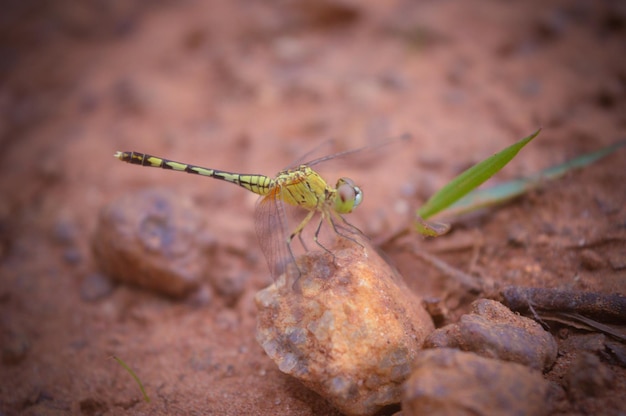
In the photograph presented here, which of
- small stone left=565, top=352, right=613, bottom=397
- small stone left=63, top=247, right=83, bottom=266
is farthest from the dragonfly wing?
small stone left=63, top=247, right=83, bottom=266

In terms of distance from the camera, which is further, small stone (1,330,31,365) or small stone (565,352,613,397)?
small stone (1,330,31,365)

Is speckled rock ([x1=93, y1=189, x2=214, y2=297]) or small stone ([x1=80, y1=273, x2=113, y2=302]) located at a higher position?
speckled rock ([x1=93, y1=189, x2=214, y2=297])

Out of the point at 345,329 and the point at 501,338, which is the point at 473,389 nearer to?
the point at 501,338

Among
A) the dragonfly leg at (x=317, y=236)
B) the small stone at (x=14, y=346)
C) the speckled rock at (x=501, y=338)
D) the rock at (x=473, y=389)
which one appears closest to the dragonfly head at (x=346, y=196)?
the dragonfly leg at (x=317, y=236)

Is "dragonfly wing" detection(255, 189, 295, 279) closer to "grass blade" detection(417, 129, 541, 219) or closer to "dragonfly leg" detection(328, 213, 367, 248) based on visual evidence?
"dragonfly leg" detection(328, 213, 367, 248)

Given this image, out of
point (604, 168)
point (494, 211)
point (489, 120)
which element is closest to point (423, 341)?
Result: point (494, 211)

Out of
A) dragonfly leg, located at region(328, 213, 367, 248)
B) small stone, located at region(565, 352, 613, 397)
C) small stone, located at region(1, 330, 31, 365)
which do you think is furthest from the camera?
small stone, located at region(1, 330, 31, 365)

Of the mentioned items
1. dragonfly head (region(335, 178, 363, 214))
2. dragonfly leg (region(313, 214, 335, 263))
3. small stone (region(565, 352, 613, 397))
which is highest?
dragonfly head (region(335, 178, 363, 214))

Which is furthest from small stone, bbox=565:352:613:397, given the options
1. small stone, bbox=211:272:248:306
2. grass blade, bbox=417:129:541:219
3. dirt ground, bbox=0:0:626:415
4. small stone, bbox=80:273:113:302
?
small stone, bbox=80:273:113:302

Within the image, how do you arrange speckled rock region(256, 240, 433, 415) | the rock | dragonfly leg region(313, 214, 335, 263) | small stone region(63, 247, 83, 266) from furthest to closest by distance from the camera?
small stone region(63, 247, 83, 266) < dragonfly leg region(313, 214, 335, 263) < speckled rock region(256, 240, 433, 415) < the rock
